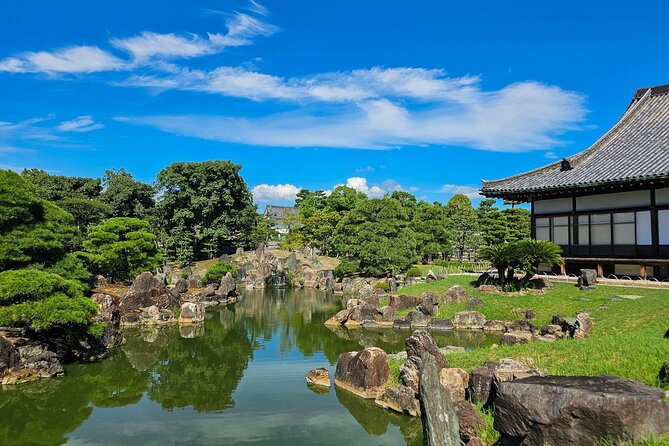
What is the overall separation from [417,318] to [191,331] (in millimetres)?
11460

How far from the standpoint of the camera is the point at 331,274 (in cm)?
4288

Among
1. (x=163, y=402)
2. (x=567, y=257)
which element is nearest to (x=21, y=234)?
(x=163, y=402)

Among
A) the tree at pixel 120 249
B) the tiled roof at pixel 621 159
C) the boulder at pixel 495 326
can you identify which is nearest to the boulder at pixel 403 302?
the boulder at pixel 495 326

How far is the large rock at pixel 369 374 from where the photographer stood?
12.0 meters

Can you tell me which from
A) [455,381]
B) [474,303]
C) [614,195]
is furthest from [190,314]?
[614,195]

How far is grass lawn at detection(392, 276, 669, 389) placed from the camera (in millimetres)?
8994

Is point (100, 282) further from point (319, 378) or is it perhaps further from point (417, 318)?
point (319, 378)

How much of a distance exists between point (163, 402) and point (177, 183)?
42.3 m

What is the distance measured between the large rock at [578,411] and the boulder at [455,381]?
408 cm

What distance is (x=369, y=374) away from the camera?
39.6 ft

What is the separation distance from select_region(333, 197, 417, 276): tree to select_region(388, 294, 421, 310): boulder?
1246 centimetres

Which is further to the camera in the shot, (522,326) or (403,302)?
(403,302)

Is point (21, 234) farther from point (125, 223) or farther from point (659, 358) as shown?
point (659, 358)

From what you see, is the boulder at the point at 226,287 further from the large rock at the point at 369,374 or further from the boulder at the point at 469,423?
the boulder at the point at 469,423
